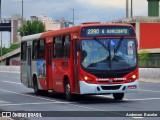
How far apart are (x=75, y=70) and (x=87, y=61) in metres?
0.75

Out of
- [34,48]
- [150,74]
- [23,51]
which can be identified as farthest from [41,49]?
[150,74]

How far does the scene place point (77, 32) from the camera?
21.4 meters

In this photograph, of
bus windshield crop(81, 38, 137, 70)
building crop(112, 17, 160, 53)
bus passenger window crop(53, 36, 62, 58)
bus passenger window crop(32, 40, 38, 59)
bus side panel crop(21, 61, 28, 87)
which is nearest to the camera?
bus windshield crop(81, 38, 137, 70)

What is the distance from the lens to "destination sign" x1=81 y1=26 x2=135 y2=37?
2125 centimetres

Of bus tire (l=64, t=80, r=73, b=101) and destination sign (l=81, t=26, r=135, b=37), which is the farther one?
bus tire (l=64, t=80, r=73, b=101)

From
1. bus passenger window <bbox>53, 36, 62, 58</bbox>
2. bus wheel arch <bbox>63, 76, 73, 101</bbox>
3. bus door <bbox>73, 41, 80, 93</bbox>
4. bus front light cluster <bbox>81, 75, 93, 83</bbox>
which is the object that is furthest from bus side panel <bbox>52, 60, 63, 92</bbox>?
bus front light cluster <bbox>81, 75, 93, 83</bbox>

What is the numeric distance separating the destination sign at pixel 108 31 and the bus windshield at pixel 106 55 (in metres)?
0.25

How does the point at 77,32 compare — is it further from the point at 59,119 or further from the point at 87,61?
the point at 59,119

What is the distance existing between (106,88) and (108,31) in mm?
2201

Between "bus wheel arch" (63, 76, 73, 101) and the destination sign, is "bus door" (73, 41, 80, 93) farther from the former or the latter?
"bus wheel arch" (63, 76, 73, 101)

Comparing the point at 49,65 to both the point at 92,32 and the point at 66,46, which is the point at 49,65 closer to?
the point at 66,46

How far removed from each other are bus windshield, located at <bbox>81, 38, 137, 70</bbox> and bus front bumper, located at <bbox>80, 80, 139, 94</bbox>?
25.1 inches

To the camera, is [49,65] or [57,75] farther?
[49,65]

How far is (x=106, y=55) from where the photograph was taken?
21047 mm
